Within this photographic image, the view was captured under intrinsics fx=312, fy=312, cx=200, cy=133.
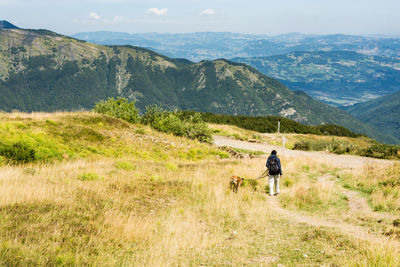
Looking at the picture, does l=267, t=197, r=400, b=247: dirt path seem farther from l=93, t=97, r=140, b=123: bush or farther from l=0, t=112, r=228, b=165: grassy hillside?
l=93, t=97, r=140, b=123: bush

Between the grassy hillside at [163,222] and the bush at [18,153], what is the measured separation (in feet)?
1.88

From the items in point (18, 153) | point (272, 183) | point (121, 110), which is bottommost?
point (272, 183)

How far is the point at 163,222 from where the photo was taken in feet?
27.8

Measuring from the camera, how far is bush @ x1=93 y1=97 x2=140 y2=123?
3416cm

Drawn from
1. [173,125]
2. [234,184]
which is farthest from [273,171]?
[173,125]

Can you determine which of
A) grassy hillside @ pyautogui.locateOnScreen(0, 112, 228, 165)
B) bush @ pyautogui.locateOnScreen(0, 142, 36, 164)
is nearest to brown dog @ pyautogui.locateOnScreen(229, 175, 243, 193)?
grassy hillside @ pyautogui.locateOnScreen(0, 112, 228, 165)

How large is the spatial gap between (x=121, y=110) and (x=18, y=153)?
20626 mm

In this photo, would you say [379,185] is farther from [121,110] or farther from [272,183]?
[121,110]

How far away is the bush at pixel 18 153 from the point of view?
15430 mm

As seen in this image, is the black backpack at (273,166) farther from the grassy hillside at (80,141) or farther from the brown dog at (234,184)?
the grassy hillside at (80,141)

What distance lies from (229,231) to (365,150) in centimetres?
2893

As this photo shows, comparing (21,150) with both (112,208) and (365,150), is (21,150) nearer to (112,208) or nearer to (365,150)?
(112,208)

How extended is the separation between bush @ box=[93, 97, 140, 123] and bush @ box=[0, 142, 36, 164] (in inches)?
688

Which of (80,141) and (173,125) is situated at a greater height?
(80,141)
